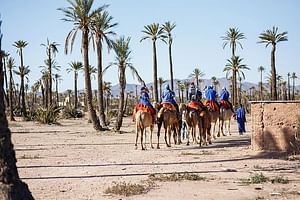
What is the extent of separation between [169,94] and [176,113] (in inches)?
35.4

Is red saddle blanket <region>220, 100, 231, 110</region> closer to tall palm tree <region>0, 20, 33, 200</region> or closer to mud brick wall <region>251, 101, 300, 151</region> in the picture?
mud brick wall <region>251, 101, 300, 151</region>

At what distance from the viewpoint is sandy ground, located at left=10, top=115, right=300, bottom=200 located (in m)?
10.3

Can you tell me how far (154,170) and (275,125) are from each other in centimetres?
508

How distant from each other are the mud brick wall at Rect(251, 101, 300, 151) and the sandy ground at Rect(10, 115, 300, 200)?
0.55 meters

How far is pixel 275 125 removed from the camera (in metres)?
16.4

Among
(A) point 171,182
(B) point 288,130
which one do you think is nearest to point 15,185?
(A) point 171,182

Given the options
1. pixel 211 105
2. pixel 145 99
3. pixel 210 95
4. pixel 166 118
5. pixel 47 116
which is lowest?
pixel 47 116

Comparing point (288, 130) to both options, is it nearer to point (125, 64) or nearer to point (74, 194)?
point (74, 194)

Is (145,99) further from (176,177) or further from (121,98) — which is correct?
(121,98)

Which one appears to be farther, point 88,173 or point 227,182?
point 88,173

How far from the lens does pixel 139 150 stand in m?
19.6

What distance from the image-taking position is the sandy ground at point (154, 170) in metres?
10.3

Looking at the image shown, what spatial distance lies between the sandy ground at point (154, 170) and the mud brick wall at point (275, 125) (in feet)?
1.81

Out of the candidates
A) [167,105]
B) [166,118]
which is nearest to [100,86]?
[167,105]
